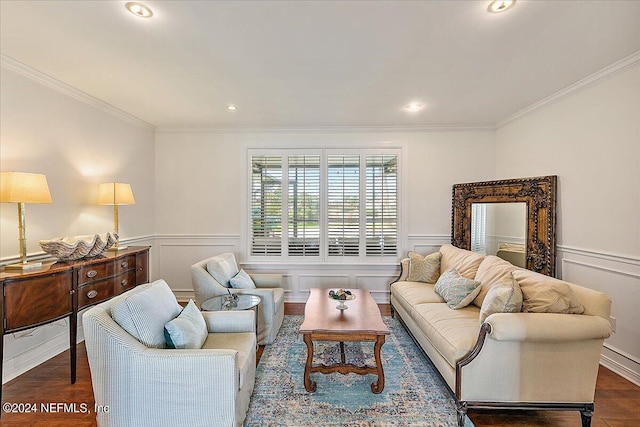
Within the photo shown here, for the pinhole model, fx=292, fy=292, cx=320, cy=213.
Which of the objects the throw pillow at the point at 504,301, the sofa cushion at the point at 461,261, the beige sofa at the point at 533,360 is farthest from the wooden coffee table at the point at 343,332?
the sofa cushion at the point at 461,261

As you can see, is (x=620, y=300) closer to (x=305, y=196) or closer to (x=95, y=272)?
(x=305, y=196)

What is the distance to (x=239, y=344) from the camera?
211 cm

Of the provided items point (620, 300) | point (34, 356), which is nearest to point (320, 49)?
point (620, 300)

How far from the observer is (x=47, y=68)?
2.59 metres

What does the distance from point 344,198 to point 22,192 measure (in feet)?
11.3

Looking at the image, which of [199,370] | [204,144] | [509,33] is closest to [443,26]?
[509,33]

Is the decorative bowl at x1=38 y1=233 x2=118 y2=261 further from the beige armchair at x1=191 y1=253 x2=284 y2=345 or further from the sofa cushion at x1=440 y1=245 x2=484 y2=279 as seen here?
the sofa cushion at x1=440 y1=245 x2=484 y2=279

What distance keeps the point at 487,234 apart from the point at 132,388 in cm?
404

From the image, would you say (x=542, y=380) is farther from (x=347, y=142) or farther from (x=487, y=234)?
(x=347, y=142)

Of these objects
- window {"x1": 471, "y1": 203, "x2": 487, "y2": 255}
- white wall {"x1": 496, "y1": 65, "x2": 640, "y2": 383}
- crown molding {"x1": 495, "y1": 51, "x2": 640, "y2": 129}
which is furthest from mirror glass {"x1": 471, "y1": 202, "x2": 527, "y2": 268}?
crown molding {"x1": 495, "y1": 51, "x2": 640, "y2": 129}

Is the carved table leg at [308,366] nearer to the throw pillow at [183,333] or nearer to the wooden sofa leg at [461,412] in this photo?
the throw pillow at [183,333]

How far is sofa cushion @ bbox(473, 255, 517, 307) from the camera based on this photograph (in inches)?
108

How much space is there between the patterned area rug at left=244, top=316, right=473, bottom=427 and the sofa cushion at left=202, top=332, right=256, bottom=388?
1.28ft

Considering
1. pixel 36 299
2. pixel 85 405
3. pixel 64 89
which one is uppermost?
pixel 64 89
